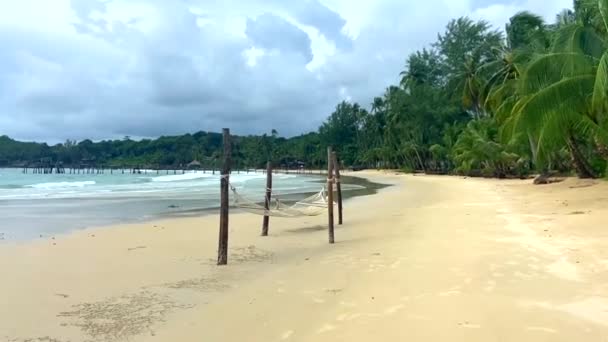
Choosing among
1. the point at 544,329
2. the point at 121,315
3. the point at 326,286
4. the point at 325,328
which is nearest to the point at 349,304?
the point at 325,328

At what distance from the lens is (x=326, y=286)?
5.56 meters

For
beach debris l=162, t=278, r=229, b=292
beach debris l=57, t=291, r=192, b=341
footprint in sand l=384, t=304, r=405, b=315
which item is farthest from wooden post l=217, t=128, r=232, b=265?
footprint in sand l=384, t=304, r=405, b=315

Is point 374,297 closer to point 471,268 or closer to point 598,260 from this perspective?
point 471,268

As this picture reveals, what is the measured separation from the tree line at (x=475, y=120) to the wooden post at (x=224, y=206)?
6.61m

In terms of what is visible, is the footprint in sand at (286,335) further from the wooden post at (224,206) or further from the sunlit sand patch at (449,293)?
the wooden post at (224,206)

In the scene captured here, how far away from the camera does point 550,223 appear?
364 inches

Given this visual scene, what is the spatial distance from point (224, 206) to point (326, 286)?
2.31 meters

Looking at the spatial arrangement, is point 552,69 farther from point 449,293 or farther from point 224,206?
point 449,293

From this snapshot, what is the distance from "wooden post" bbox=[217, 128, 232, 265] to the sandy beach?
0.27 m

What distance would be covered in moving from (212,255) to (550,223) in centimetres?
597

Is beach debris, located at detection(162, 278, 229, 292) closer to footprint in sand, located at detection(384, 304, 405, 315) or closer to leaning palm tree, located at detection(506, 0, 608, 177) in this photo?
footprint in sand, located at detection(384, 304, 405, 315)

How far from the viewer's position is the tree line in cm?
1189

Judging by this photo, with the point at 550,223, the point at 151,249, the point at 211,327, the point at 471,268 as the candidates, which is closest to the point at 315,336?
the point at 211,327

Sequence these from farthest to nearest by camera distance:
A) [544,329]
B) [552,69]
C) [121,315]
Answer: [552,69]
[121,315]
[544,329]
